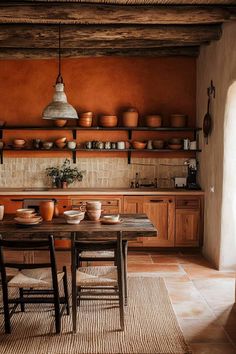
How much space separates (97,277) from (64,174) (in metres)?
3.70

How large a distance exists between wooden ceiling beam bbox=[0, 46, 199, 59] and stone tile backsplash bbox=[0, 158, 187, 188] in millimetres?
1671

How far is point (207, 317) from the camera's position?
4.30m

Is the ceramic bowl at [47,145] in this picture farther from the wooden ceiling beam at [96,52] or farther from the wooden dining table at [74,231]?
the wooden dining table at [74,231]

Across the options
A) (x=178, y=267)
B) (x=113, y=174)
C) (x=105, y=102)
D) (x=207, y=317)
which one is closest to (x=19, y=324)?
(x=207, y=317)

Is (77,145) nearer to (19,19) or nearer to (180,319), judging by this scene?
(19,19)

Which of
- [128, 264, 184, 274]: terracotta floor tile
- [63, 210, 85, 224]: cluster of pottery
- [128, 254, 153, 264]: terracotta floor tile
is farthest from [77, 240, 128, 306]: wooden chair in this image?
[128, 254, 153, 264]: terracotta floor tile

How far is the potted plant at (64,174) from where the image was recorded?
743 cm

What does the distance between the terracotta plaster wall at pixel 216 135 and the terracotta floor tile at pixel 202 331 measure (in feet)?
6.13

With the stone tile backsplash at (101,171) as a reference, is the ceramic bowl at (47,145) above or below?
above

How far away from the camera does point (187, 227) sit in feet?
22.5

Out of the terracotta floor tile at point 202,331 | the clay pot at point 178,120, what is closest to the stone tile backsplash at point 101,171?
the clay pot at point 178,120

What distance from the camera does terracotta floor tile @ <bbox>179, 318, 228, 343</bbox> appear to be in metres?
3.82

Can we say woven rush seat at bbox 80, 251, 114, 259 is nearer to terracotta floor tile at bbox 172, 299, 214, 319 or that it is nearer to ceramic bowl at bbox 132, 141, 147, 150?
terracotta floor tile at bbox 172, 299, 214, 319

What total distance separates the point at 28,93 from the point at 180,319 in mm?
4740
